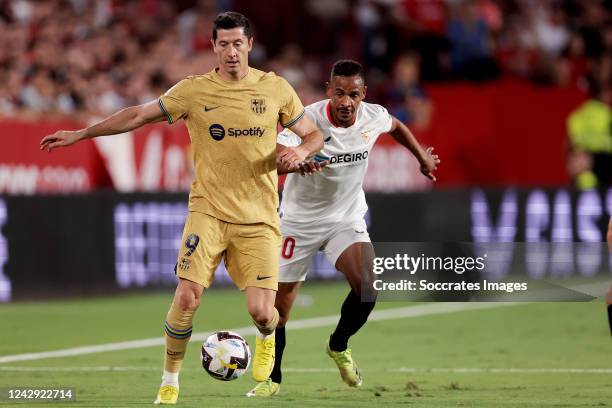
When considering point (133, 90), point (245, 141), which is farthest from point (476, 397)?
point (133, 90)

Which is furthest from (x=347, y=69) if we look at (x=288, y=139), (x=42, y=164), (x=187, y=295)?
(x=42, y=164)

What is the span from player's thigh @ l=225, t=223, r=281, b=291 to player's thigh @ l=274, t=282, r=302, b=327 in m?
0.92

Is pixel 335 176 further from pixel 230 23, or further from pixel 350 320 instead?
pixel 230 23

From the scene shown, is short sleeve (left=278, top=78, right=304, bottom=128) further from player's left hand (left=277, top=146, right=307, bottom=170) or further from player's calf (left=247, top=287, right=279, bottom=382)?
player's calf (left=247, top=287, right=279, bottom=382)

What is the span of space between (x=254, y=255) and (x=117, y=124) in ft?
4.04

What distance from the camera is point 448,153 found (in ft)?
72.8

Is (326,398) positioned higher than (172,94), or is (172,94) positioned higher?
(172,94)

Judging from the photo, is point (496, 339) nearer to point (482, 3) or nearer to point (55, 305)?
point (55, 305)

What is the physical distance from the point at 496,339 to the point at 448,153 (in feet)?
27.3

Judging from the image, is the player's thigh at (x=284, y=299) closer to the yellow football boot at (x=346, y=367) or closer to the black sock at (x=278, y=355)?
the black sock at (x=278, y=355)

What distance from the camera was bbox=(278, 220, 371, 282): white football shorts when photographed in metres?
10.4

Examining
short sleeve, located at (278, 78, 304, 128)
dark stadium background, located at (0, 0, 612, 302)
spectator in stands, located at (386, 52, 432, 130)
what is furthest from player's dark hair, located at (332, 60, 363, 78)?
spectator in stands, located at (386, 52, 432, 130)

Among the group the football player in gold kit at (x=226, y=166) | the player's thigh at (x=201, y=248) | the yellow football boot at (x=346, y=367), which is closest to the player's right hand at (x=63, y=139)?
the football player in gold kit at (x=226, y=166)

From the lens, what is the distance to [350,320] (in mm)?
10391
